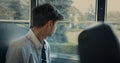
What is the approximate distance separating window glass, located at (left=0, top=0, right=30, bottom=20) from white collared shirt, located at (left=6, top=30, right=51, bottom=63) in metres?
1.34

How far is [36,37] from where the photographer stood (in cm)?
193

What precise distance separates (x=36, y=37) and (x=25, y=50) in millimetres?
149

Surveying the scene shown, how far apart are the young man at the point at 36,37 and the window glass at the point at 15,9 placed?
1.33 m

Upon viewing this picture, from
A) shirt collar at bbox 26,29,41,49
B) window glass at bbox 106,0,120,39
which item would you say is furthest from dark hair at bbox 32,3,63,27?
window glass at bbox 106,0,120,39

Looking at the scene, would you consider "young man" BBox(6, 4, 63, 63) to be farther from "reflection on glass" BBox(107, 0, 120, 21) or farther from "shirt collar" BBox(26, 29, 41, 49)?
"reflection on glass" BBox(107, 0, 120, 21)

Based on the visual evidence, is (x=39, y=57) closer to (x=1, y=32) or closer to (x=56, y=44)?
(x=1, y=32)

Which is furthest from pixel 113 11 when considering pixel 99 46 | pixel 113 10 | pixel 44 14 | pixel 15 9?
pixel 99 46

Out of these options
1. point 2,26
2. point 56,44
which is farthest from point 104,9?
point 2,26

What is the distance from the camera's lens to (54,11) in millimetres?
1914

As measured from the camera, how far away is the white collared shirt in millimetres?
1823

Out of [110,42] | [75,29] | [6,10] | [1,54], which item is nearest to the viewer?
[110,42]

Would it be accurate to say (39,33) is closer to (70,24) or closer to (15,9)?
(70,24)

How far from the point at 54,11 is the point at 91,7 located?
3.27 feet

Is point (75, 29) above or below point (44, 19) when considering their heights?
below
